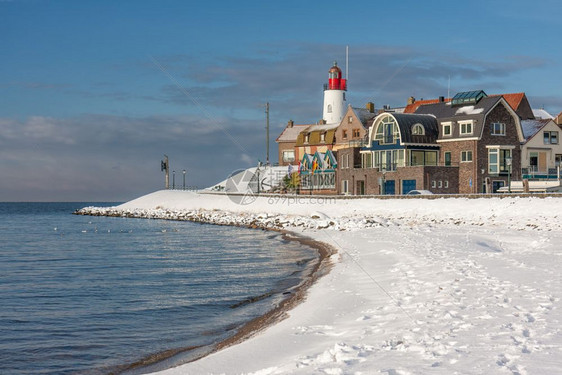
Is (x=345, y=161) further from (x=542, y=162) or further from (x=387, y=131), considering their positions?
(x=542, y=162)

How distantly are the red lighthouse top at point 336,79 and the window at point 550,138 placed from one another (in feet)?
121

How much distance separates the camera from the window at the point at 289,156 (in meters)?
95.8

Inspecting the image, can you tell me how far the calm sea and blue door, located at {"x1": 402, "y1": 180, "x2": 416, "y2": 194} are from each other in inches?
1075

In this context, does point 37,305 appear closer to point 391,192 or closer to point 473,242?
point 473,242

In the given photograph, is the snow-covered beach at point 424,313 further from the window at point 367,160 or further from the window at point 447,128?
the window at point 367,160

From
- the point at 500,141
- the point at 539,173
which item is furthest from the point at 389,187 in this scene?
the point at 539,173

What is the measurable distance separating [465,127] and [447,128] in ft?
7.34

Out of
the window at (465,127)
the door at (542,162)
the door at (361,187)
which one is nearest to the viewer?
the window at (465,127)

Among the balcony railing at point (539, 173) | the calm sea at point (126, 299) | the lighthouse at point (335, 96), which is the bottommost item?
the calm sea at point (126, 299)

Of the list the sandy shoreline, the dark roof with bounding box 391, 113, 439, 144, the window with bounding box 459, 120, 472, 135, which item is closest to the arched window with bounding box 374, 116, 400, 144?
the dark roof with bounding box 391, 113, 439, 144

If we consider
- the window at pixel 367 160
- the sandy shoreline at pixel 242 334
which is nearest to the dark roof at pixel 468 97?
the window at pixel 367 160

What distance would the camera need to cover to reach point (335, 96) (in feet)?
309

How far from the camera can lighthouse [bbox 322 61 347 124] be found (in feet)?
308

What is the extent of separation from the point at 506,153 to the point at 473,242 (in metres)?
37.7
